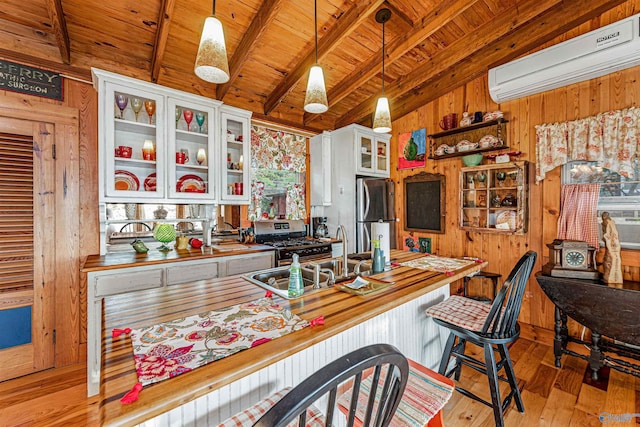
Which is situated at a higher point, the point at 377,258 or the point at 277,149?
the point at 277,149

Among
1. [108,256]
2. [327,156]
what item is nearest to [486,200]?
[327,156]

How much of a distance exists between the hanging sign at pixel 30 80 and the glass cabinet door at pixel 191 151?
87cm

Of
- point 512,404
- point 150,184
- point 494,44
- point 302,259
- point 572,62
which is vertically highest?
point 494,44

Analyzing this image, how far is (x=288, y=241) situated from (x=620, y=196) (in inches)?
130

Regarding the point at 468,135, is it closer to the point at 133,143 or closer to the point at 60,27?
the point at 133,143

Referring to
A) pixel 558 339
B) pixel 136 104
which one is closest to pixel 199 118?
pixel 136 104

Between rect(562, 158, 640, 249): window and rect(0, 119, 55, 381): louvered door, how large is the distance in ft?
15.8

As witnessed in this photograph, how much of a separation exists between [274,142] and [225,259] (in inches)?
73.0

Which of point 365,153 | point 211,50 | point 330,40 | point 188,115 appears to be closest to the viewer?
point 211,50

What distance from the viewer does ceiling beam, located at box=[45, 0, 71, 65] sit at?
187 centimetres

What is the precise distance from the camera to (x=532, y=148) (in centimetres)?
286

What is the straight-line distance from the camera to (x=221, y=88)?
307 cm

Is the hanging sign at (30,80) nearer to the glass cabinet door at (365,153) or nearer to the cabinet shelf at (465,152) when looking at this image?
the glass cabinet door at (365,153)

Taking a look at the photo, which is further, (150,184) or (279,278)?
(150,184)
